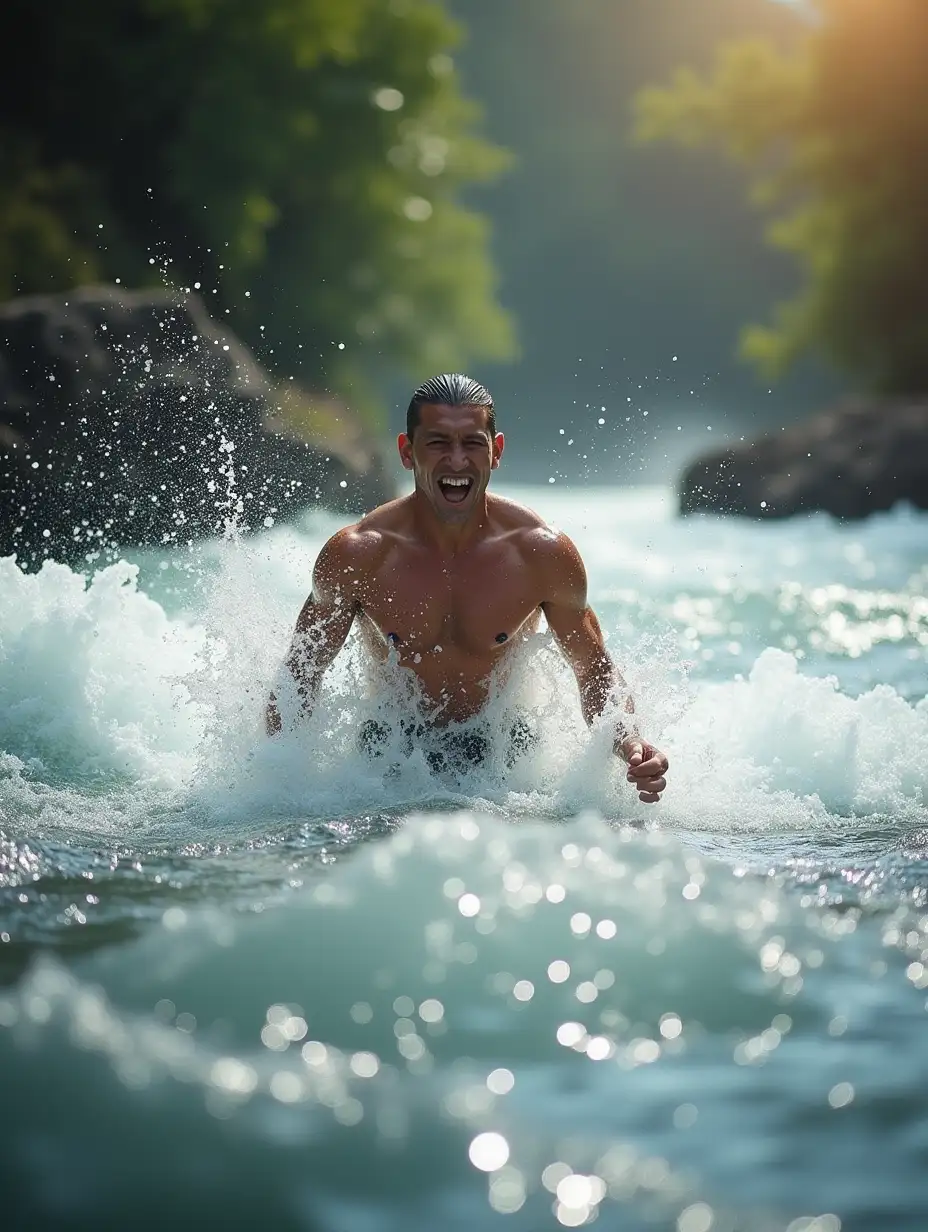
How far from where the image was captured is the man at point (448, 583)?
3.99m

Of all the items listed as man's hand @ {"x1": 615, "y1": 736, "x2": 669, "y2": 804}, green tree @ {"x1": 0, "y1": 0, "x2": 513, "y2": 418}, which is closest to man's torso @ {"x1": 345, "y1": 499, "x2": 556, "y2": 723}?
man's hand @ {"x1": 615, "y1": 736, "x2": 669, "y2": 804}

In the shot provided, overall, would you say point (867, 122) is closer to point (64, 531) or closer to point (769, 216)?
point (64, 531)

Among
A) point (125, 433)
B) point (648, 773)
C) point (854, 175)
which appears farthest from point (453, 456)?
point (854, 175)

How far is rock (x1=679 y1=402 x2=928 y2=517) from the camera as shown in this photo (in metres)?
14.0

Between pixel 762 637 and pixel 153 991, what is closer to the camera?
pixel 153 991

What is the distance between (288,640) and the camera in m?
4.38

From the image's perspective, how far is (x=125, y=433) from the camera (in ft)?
33.0

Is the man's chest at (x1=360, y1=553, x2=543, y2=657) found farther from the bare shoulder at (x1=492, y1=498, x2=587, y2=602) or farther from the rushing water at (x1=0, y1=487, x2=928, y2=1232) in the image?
the rushing water at (x1=0, y1=487, x2=928, y2=1232)

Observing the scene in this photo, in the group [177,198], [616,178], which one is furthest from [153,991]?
[616,178]

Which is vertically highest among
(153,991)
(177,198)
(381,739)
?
(177,198)

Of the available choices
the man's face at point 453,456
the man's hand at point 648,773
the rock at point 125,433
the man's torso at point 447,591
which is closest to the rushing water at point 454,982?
the man's hand at point 648,773

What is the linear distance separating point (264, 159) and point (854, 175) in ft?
24.9

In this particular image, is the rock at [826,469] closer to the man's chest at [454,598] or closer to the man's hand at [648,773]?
the man's chest at [454,598]

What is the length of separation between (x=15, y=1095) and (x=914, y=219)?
20.1 m
